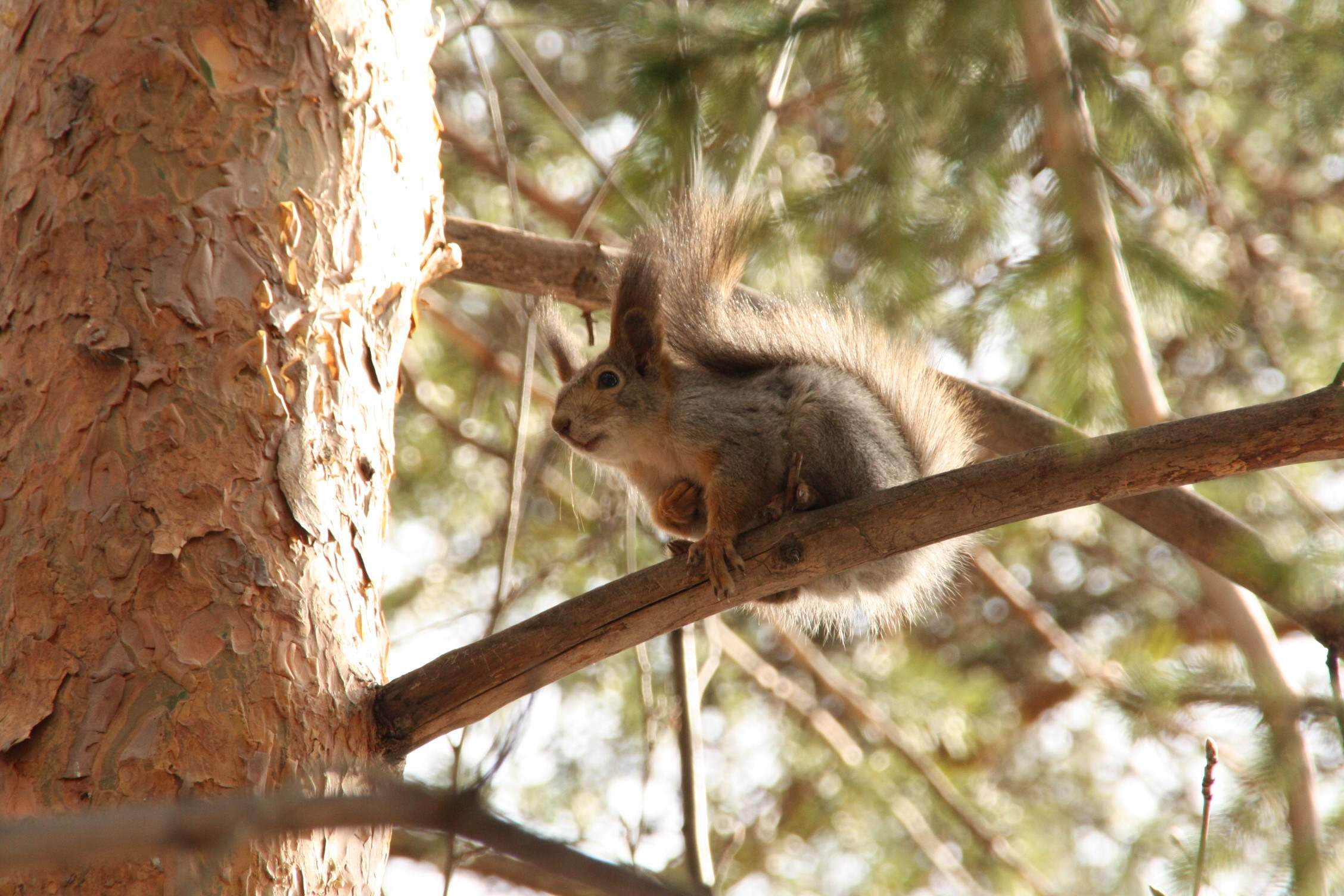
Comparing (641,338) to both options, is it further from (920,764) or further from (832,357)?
(920,764)

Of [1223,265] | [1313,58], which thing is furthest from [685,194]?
[1223,265]

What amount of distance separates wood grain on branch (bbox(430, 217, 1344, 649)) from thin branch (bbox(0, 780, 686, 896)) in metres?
0.87

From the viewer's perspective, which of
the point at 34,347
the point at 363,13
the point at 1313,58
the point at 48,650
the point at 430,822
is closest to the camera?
the point at 430,822

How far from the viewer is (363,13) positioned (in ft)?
5.23

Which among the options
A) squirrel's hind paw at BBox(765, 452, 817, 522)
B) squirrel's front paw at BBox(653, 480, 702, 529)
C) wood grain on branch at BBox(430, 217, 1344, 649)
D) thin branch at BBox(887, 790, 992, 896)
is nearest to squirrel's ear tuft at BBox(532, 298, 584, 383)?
wood grain on branch at BBox(430, 217, 1344, 649)

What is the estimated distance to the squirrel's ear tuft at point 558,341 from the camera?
7.06 ft

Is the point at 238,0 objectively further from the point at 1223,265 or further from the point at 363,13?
the point at 1223,265

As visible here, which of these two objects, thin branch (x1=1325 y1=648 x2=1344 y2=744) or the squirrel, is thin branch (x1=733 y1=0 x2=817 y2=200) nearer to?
the squirrel

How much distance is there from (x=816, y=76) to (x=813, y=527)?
1.99 feet

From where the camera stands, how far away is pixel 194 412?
1.31 m

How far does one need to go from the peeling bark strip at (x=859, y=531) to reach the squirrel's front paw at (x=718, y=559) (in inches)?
0.5

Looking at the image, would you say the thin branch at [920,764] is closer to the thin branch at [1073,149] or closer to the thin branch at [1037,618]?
the thin branch at [1037,618]

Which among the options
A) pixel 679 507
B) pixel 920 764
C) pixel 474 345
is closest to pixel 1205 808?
pixel 679 507

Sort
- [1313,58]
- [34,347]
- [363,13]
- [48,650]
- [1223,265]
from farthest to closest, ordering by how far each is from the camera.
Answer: [1223,265]
[363,13]
[1313,58]
[34,347]
[48,650]
